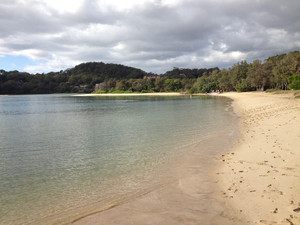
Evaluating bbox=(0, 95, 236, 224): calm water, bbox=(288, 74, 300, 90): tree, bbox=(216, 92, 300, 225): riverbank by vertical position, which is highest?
bbox=(288, 74, 300, 90): tree

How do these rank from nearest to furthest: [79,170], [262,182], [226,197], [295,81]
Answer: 1. [226,197]
2. [262,182]
3. [79,170]
4. [295,81]

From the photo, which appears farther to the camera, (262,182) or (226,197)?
(262,182)

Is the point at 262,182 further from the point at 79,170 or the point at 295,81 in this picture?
the point at 295,81

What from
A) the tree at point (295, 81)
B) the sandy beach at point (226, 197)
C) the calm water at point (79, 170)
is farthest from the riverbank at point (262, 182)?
the tree at point (295, 81)

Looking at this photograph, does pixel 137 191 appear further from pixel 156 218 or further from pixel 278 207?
pixel 278 207

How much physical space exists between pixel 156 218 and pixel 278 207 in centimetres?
280

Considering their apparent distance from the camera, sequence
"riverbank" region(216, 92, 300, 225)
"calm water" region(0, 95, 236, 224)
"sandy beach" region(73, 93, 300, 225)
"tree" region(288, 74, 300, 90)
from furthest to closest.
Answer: "tree" region(288, 74, 300, 90) < "calm water" region(0, 95, 236, 224) < "sandy beach" region(73, 93, 300, 225) < "riverbank" region(216, 92, 300, 225)

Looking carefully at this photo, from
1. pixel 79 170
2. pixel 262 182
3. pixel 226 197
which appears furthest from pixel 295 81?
pixel 79 170

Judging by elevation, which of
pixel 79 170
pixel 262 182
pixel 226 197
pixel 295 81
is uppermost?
pixel 295 81

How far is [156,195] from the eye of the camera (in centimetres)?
667

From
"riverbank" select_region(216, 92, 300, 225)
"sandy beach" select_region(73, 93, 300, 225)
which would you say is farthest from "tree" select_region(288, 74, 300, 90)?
"sandy beach" select_region(73, 93, 300, 225)

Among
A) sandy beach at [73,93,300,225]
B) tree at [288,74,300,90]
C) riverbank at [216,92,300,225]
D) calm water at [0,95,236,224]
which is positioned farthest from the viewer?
tree at [288,74,300,90]

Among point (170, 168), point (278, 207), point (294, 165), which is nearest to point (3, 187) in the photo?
point (170, 168)

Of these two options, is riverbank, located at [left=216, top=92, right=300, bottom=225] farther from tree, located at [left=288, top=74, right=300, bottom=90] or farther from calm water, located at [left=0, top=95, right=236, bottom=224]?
tree, located at [left=288, top=74, right=300, bottom=90]
